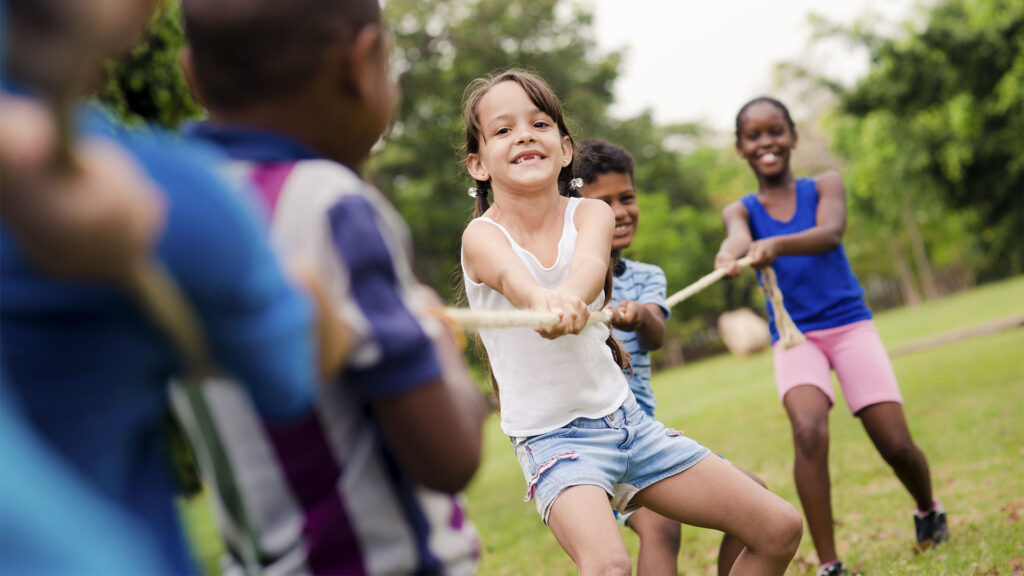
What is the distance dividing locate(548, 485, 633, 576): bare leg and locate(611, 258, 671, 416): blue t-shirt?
1.28m

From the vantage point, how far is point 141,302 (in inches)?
44.9

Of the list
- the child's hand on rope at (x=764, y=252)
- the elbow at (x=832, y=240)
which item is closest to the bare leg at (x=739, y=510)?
the child's hand on rope at (x=764, y=252)

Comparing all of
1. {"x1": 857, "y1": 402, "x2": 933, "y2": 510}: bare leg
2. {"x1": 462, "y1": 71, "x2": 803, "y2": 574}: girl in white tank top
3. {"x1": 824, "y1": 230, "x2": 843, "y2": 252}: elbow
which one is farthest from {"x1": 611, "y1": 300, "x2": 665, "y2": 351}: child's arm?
{"x1": 857, "y1": 402, "x2": 933, "y2": 510}: bare leg

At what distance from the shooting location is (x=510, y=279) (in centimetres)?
296

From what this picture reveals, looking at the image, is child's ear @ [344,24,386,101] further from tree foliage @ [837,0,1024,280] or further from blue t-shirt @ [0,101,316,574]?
tree foliage @ [837,0,1024,280]

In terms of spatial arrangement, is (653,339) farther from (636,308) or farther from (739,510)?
(739,510)

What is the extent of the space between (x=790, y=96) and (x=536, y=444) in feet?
153

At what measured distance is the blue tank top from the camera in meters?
4.94

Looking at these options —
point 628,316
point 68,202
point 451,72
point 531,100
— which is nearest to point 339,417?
point 68,202

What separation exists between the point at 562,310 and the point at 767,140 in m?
2.95

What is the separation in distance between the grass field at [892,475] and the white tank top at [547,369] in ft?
2.44

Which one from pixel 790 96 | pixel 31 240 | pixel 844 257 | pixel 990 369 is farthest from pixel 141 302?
pixel 790 96

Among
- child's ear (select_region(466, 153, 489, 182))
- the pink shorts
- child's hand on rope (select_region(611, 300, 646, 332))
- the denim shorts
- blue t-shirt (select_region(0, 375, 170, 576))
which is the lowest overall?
the pink shorts

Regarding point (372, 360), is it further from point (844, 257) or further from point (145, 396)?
point (844, 257)
